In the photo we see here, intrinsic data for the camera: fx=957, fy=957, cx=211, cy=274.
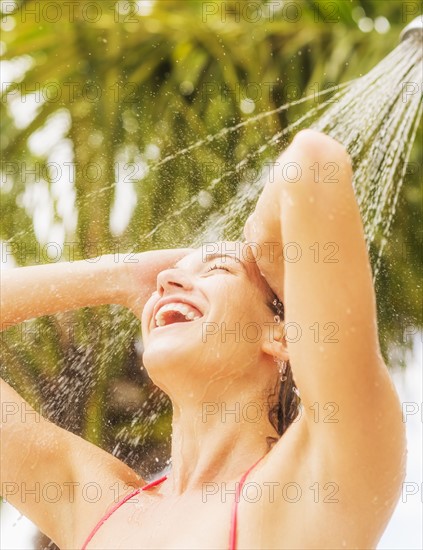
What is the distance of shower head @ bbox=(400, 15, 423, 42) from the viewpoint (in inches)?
79.6

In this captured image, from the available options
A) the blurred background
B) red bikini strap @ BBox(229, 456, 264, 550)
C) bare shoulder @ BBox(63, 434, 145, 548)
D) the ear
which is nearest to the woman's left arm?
red bikini strap @ BBox(229, 456, 264, 550)

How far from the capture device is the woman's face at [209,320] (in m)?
1.49

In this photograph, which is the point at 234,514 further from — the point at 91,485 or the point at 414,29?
the point at 414,29

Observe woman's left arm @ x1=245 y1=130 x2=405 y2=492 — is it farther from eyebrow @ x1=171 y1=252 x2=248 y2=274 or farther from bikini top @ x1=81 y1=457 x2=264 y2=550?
eyebrow @ x1=171 y1=252 x2=248 y2=274

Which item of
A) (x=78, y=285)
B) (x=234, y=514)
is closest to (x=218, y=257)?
(x=78, y=285)

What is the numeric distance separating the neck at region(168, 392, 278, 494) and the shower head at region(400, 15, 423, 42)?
0.94 metres

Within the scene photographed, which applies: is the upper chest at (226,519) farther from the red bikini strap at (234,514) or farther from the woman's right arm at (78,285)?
the woman's right arm at (78,285)

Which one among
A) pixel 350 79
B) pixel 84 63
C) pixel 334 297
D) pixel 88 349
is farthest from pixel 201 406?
pixel 84 63

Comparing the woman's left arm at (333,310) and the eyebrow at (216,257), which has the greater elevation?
the eyebrow at (216,257)

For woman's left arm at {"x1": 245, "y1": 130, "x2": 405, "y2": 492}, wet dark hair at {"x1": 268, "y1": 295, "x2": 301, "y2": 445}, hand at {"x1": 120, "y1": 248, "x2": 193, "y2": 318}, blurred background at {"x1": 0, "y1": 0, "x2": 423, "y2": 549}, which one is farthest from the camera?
blurred background at {"x1": 0, "y1": 0, "x2": 423, "y2": 549}

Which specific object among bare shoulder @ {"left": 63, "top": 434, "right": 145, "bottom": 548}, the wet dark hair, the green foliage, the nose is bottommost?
bare shoulder @ {"left": 63, "top": 434, "right": 145, "bottom": 548}

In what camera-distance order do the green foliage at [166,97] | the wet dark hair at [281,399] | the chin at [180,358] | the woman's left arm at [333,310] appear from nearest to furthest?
the woman's left arm at [333,310], the chin at [180,358], the wet dark hair at [281,399], the green foliage at [166,97]

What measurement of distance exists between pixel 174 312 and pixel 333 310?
0.39 metres

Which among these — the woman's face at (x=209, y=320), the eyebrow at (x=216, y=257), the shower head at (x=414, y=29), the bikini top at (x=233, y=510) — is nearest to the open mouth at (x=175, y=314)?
the woman's face at (x=209, y=320)
